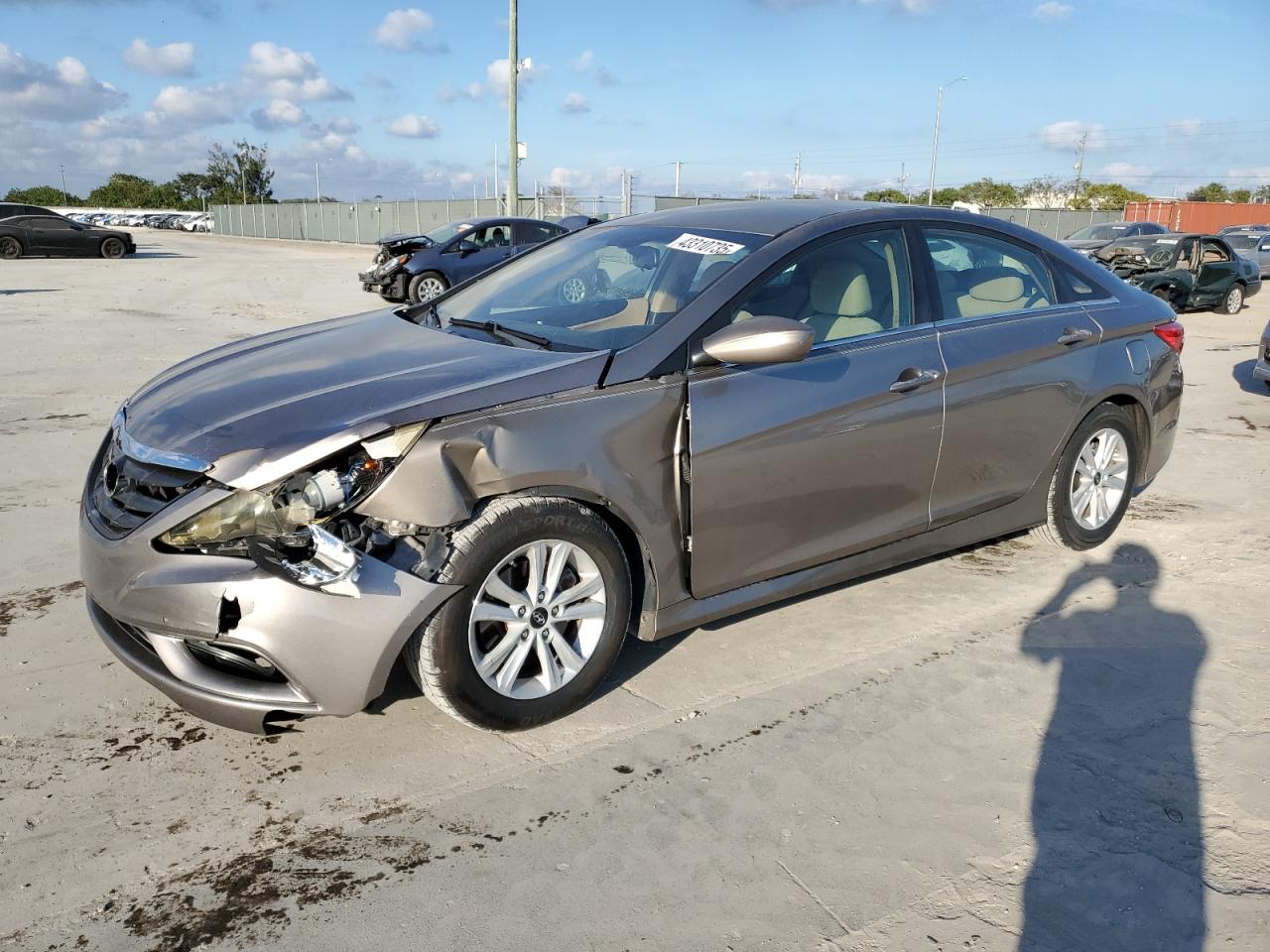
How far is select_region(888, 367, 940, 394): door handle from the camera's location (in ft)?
13.4

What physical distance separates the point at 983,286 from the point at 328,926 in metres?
3.69

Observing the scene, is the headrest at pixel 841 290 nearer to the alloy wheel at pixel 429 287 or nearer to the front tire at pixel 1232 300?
the alloy wheel at pixel 429 287

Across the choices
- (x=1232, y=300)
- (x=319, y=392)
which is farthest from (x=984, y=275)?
(x=1232, y=300)

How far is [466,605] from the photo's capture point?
3094mm

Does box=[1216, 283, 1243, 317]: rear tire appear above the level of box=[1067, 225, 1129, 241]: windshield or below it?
below

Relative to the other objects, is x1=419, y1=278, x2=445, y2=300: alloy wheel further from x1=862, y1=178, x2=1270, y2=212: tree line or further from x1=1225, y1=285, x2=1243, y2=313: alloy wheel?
x1=862, y1=178, x2=1270, y2=212: tree line

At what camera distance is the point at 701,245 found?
416 cm

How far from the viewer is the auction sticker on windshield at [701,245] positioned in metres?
4.03

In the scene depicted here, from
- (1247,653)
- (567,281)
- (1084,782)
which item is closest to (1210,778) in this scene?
(1084,782)

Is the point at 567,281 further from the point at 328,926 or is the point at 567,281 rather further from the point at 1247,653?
the point at 1247,653

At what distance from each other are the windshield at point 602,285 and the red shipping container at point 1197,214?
160 ft

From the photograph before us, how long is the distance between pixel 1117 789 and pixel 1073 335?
242 cm

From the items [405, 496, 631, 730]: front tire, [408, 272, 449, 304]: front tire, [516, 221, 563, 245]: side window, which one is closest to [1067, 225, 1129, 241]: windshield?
[516, 221, 563, 245]: side window

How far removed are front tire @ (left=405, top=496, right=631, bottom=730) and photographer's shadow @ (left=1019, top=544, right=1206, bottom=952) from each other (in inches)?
58.4
